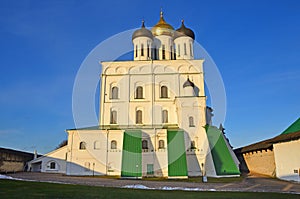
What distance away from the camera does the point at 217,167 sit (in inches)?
917

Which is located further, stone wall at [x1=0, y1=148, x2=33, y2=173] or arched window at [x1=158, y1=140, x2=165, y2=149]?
stone wall at [x1=0, y1=148, x2=33, y2=173]

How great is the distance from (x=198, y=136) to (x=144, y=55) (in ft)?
39.5

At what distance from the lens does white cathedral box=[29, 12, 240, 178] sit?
23.7m

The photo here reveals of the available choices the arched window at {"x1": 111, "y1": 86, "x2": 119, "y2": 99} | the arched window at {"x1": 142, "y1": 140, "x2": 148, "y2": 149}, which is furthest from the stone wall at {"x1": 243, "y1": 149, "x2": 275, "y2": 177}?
the arched window at {"x1": 111, "y1": 86, "x2": 119, "y2": 99}

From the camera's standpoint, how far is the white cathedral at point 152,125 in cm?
2370

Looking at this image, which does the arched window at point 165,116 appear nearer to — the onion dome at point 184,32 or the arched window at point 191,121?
the arched window at point 191,121

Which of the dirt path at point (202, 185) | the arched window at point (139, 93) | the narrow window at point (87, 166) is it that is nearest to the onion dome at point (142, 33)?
the arched window at point (139, 93)

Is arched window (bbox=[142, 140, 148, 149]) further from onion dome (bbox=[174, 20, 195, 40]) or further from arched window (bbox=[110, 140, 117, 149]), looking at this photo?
onion dome (bbox=[174, 20, 195, 40])

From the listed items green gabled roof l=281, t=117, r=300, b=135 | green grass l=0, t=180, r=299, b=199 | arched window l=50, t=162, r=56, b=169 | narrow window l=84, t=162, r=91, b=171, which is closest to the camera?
green grass l=0, t=180, r=299, b=199

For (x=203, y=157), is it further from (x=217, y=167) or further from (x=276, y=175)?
(x=276, y=175)

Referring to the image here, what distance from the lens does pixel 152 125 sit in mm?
28109

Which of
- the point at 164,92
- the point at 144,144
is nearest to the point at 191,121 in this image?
the point at 144,144

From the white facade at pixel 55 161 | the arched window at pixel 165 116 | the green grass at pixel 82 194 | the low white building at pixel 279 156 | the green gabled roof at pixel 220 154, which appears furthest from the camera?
the arched window at pixel 165 116

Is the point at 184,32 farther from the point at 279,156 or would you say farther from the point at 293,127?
the point at 279,156
